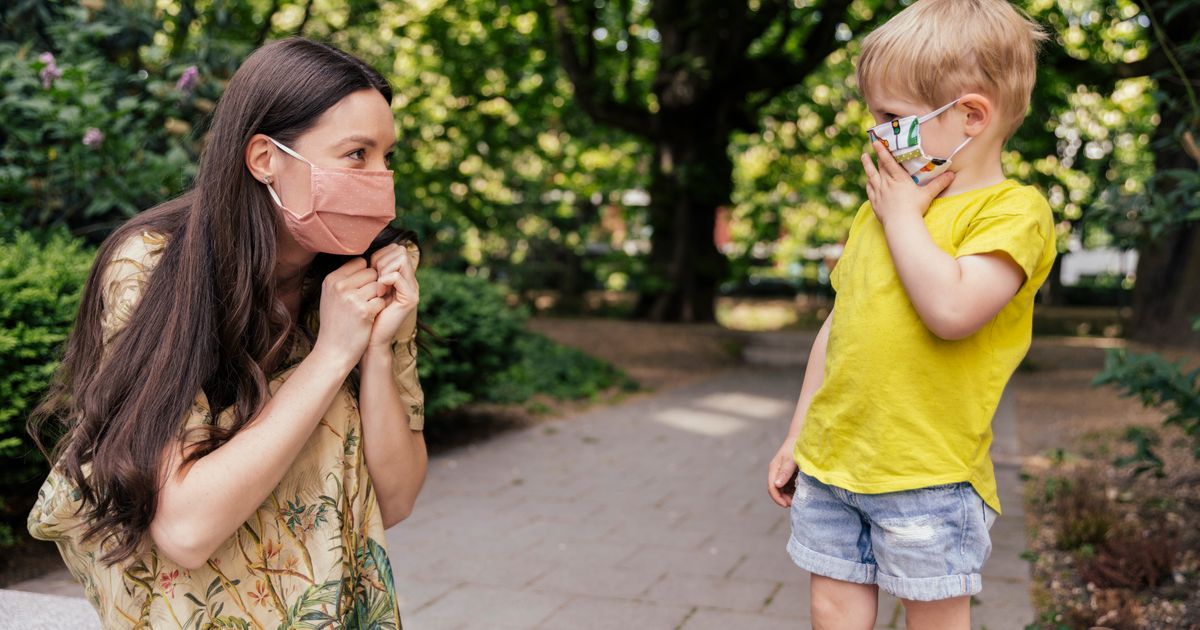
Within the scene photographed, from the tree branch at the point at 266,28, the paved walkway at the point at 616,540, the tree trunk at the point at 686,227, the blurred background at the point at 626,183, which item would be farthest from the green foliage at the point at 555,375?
the tree trunk at the point at 686,227

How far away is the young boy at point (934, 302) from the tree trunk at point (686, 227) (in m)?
11.4

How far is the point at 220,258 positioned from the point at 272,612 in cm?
59

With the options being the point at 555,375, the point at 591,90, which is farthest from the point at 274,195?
the point at 591,90

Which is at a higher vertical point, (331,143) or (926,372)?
(331,143)

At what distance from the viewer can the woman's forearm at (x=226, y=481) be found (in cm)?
158

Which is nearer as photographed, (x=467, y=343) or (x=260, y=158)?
(x=260, y=158)

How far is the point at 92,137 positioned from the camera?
466cm

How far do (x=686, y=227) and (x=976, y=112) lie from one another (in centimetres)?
1237

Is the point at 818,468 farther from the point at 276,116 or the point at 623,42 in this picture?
the point at 623,42

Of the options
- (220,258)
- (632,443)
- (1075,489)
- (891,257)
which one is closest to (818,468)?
(891,257)

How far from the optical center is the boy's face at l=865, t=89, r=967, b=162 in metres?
1.89

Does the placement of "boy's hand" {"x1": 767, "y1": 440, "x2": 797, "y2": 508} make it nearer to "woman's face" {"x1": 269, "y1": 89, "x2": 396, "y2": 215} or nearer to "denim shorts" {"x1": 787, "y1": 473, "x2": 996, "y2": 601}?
"denim shorts" {"x1": 787, "y1": 473, "x2": 996, "y2": 601}

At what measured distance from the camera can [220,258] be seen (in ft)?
5.68

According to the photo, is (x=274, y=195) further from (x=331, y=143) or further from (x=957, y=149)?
(x=957, y=149)
